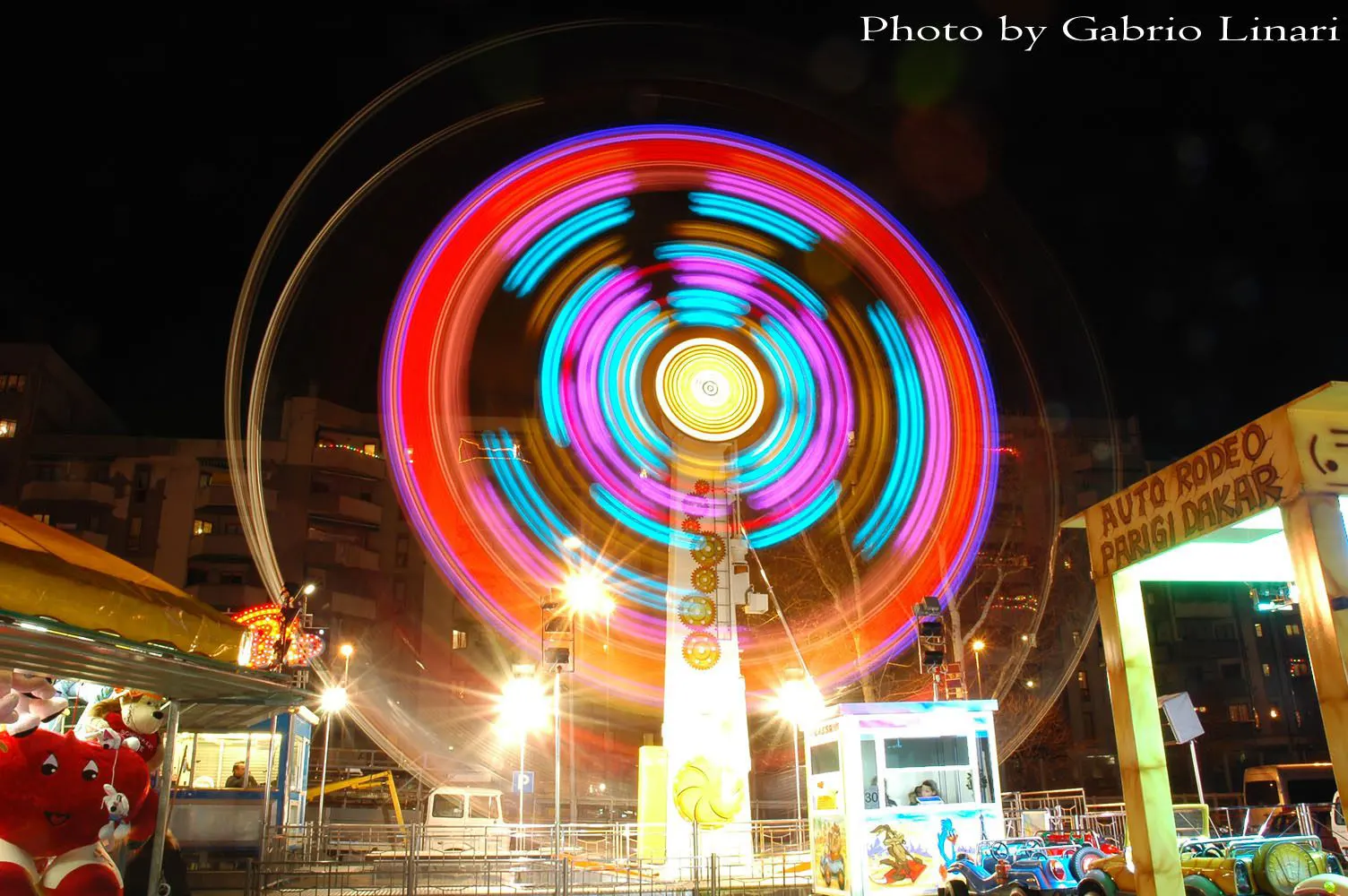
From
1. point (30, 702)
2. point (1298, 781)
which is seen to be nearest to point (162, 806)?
point (30, 702)

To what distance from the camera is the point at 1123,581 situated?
8.74 m

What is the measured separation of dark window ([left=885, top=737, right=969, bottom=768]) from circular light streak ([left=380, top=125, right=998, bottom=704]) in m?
9.21

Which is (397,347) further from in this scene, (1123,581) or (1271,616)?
(1271,616)

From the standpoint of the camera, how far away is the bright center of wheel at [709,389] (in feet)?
79.9

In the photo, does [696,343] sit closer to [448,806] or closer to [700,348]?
[700,348]

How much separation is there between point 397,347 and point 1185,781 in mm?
50844

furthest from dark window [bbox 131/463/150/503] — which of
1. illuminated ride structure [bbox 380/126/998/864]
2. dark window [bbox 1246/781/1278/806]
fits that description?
dark window [bbox 1246/781/1278/806]

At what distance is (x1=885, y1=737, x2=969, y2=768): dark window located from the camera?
1552 centimetres

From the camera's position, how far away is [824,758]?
1638 cm

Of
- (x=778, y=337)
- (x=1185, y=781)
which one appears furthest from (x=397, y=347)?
(x=1185, y=781)

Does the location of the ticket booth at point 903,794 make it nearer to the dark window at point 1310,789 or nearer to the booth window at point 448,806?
the booth window at point 448,806

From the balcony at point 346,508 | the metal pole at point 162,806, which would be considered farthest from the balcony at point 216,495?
the metal pole at point 162,806

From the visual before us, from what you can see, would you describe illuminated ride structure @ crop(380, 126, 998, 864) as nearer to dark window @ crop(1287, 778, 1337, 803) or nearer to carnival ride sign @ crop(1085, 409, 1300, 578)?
dark window @ crop(1287, 778, 1337, 803)

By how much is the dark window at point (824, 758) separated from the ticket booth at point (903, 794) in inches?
1.7
